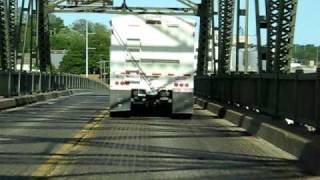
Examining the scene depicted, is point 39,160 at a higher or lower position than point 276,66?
lower

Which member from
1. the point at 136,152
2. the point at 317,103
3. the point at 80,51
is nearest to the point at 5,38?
the point at 136,152

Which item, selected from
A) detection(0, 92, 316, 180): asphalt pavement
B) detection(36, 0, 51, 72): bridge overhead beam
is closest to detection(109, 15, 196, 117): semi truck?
detection(0, 92, 316, 180): asphalt pavement

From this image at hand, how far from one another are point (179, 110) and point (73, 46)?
127m

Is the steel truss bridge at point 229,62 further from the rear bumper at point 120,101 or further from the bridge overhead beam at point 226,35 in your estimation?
the rear bumper at point 120,101

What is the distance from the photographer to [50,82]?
49031mm

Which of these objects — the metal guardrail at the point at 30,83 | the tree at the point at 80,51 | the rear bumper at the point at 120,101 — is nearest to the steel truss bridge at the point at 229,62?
the metal guardrail at the point at 30,83

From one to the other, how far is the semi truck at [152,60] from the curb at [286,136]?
2.82 metres

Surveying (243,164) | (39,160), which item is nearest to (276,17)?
(243,164)

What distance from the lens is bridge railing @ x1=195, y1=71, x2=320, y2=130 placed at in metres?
13.7

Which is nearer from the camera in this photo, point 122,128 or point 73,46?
point 122,128

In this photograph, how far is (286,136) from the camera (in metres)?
14.0

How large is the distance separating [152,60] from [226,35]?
9936mm

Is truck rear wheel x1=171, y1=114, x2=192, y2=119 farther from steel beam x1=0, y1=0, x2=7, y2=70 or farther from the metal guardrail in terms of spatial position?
steel beam x1=0, y1=0, x2=7, y2=70

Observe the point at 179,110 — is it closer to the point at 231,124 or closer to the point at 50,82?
the point at 231,124
